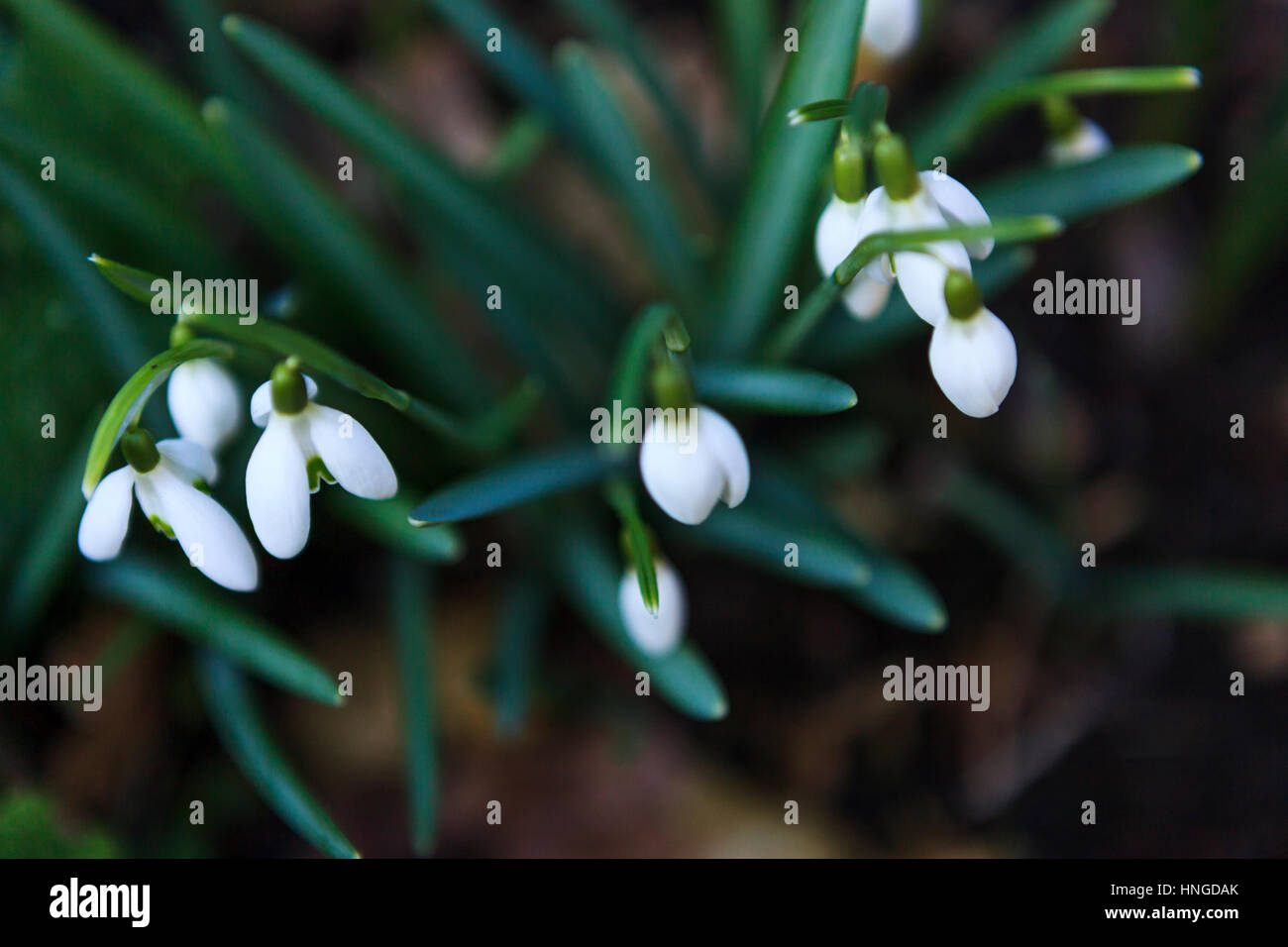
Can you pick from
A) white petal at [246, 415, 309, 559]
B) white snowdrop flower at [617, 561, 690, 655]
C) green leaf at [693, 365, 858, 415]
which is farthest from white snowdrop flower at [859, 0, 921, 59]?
white petal at [246, 415, 309, 559]

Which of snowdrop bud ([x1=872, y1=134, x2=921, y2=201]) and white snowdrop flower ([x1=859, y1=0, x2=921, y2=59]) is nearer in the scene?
snowdrop bud ([x1=872, y1=134, x2=921, y2=201])

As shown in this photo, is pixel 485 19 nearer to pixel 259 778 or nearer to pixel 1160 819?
pixel 259 778

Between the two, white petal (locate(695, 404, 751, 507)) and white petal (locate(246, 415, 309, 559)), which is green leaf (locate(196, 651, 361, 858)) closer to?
white petal (locate(246, 415, 309, 559))

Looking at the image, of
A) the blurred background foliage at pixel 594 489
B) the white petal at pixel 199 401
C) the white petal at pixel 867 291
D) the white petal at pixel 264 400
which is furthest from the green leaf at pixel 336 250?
the white petal at pixel 867 291

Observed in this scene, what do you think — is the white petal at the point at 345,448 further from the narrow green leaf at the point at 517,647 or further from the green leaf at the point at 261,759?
the narrow green leaf at the point at 517,647

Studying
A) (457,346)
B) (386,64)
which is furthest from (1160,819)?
(386,64)

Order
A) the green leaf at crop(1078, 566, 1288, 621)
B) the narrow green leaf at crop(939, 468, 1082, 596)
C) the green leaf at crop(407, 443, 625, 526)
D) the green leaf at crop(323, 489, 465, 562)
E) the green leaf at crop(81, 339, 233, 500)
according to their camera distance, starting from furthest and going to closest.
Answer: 1. the narrow green leaf at crop(939, 468, 1082, 596)
2. the green leaf at crop(1078, 566, 1288, 621)
3. the green leaf at crop(323, 489, 465, 562)
4. the green leaf at crop(407, 443, 625, 526)
5. the green leaf at crop(81, 339, 233, 500)

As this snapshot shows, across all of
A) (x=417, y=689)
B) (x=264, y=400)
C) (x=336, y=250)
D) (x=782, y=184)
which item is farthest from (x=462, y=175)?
(x=417, y=689)
